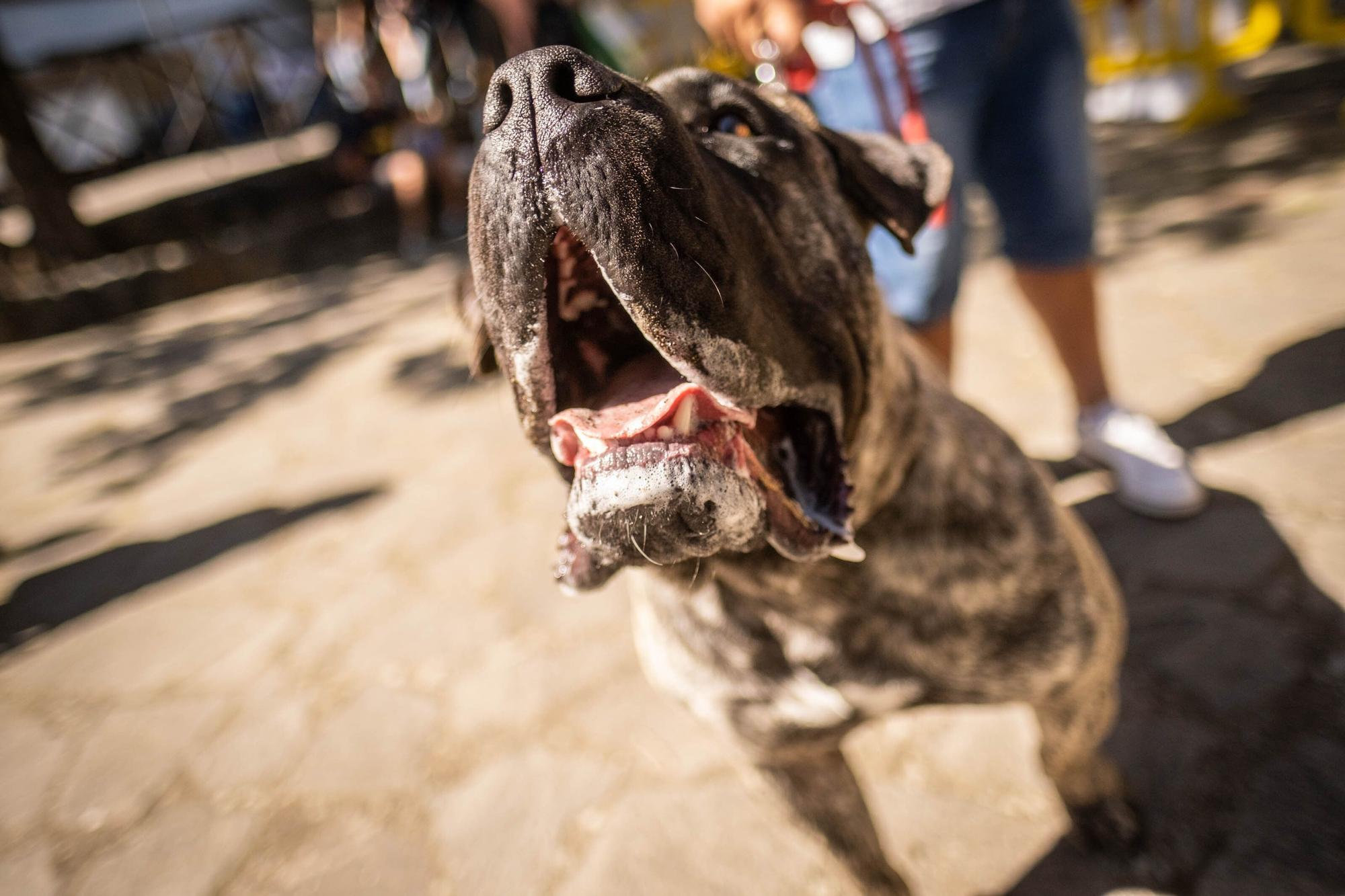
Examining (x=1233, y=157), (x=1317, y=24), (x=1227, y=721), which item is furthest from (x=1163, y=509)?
(x=1317, y=24)

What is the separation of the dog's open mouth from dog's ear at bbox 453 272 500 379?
174 millimetres

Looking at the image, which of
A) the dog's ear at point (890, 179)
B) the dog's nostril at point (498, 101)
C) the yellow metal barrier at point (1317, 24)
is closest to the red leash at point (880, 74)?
the dog's ear at point (890, 179)

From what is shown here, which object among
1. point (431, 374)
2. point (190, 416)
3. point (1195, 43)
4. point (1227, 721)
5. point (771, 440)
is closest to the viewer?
point (771, 440)

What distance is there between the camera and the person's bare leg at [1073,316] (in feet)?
8.28

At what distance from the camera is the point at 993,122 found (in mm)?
2342

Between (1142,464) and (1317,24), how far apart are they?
5.25m

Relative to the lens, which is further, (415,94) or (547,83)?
(415,94)

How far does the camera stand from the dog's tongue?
1128mm

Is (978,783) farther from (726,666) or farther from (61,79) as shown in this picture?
(61,79)

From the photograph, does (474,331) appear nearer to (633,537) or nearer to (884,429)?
(633,537)

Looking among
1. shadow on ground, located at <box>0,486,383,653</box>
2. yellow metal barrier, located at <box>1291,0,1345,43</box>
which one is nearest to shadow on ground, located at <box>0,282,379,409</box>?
shadow on ground, located at <box>0,486,383,653</box>

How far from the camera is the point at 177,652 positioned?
318 cm

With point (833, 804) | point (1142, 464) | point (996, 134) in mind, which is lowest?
point (1142, 464)

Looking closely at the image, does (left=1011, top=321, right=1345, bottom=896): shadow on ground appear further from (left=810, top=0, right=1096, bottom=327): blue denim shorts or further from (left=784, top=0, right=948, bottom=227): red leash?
(left=784, top=0, right=948, bottom=227): red leash
